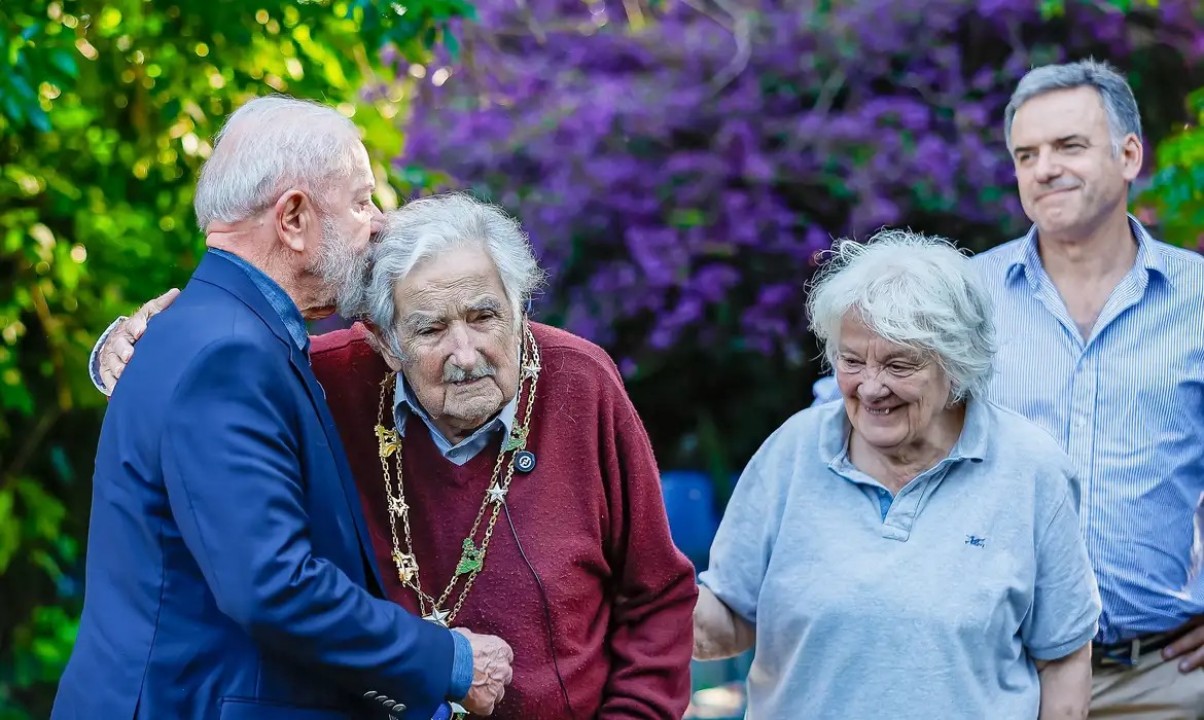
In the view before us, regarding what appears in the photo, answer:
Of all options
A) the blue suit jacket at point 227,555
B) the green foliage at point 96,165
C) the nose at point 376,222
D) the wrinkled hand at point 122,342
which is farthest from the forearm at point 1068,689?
the green foliage at point 96,165

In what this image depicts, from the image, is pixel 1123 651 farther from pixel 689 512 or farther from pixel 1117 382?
pixel 689 512

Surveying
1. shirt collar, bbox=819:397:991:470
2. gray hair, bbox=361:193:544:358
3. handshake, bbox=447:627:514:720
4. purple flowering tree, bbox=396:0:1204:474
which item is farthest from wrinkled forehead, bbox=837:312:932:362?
purple flowering tree, bbox=396:0:1204:474

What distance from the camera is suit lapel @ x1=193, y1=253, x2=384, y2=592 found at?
94.3 inches

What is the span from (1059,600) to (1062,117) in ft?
4.18

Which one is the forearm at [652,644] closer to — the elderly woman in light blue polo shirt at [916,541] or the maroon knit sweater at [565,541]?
the maroon knit sweater at [565,541]

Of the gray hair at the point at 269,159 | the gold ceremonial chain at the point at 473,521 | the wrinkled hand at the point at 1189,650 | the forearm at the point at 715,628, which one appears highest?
the gray hair at the point at 269,159

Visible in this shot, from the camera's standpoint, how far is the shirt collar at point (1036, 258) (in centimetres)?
342

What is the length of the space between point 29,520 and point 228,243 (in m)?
2.28

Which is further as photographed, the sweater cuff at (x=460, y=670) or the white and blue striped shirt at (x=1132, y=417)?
the white and blue striped shirt at (x=1132, y=417)

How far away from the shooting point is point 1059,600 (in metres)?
2.81

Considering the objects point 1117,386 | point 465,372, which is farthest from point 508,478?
point 1117,386

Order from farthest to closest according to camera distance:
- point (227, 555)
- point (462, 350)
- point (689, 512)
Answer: point (689, 512), point (462, 350), point (227, 555)

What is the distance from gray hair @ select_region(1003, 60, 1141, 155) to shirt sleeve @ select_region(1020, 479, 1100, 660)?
1.11 metres

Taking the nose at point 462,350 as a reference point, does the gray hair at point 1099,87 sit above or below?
above
